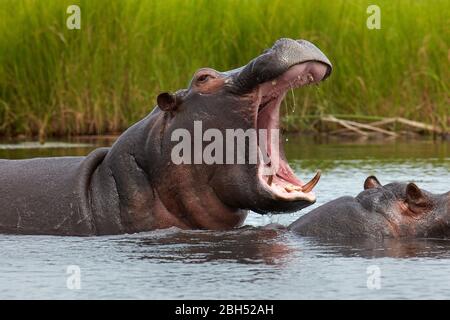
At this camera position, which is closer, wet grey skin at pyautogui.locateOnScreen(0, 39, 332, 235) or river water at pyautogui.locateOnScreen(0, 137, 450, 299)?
river water at pyautogui.locateOnScreen(0, 137, 450, 299)

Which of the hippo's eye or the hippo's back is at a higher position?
the hippo's eye

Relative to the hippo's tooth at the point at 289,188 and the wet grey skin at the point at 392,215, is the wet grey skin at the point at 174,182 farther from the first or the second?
the wet grey skin at the point at 392,215

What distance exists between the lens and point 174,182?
650 centimetres

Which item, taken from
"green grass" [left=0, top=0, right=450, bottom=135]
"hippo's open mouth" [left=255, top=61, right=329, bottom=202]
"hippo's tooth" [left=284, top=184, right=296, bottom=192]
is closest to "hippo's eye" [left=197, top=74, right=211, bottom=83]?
"hippo's open mouth" [left=255, top=61, right=329, bottom=202]

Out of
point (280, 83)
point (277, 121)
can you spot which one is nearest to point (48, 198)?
point (277, 121)

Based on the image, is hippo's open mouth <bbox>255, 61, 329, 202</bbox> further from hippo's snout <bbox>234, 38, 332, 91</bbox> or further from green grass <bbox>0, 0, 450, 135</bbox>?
green grass <bbox>0, 0, 450, 135</bbox>

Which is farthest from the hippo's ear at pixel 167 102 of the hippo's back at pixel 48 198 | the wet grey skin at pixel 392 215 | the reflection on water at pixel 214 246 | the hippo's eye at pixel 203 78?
the wet grey skin at pixel 392 215

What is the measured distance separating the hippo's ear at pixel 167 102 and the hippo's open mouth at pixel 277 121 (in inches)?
17.1

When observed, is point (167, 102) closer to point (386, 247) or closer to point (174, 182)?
point (174, 182)

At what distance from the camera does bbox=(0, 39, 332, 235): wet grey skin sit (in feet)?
20.9

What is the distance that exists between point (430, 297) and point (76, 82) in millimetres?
8429

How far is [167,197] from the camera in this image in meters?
6.54
